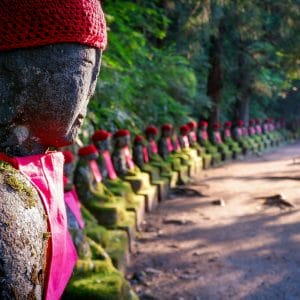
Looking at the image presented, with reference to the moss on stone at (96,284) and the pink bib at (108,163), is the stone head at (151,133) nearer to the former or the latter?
the pink bib at (108,163)

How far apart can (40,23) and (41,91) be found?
0.20m

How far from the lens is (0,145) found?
1303 mm

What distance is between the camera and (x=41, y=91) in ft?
4.17

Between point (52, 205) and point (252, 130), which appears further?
point (252, 130)

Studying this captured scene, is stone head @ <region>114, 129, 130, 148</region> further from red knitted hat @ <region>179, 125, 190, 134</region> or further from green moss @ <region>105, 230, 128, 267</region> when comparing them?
red knitted hat @ <region>179, 125, 190, 134</region>

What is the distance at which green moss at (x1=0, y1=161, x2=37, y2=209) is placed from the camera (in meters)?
1.12

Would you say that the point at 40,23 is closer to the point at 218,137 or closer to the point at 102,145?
the point at 102,145

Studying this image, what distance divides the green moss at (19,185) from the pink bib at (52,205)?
0.20ft

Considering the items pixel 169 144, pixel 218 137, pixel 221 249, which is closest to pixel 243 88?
pixel 218 137

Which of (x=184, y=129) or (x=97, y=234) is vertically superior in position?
(x=184, y=129)


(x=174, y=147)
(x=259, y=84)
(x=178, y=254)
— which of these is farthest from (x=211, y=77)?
(x=178, y=254)

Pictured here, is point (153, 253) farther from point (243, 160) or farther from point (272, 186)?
point (243, 160)

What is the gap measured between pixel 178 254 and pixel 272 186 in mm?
4693

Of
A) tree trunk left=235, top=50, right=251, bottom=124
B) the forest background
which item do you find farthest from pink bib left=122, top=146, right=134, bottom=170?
tree trunk left=235, top=50, right=251, bottom=124
